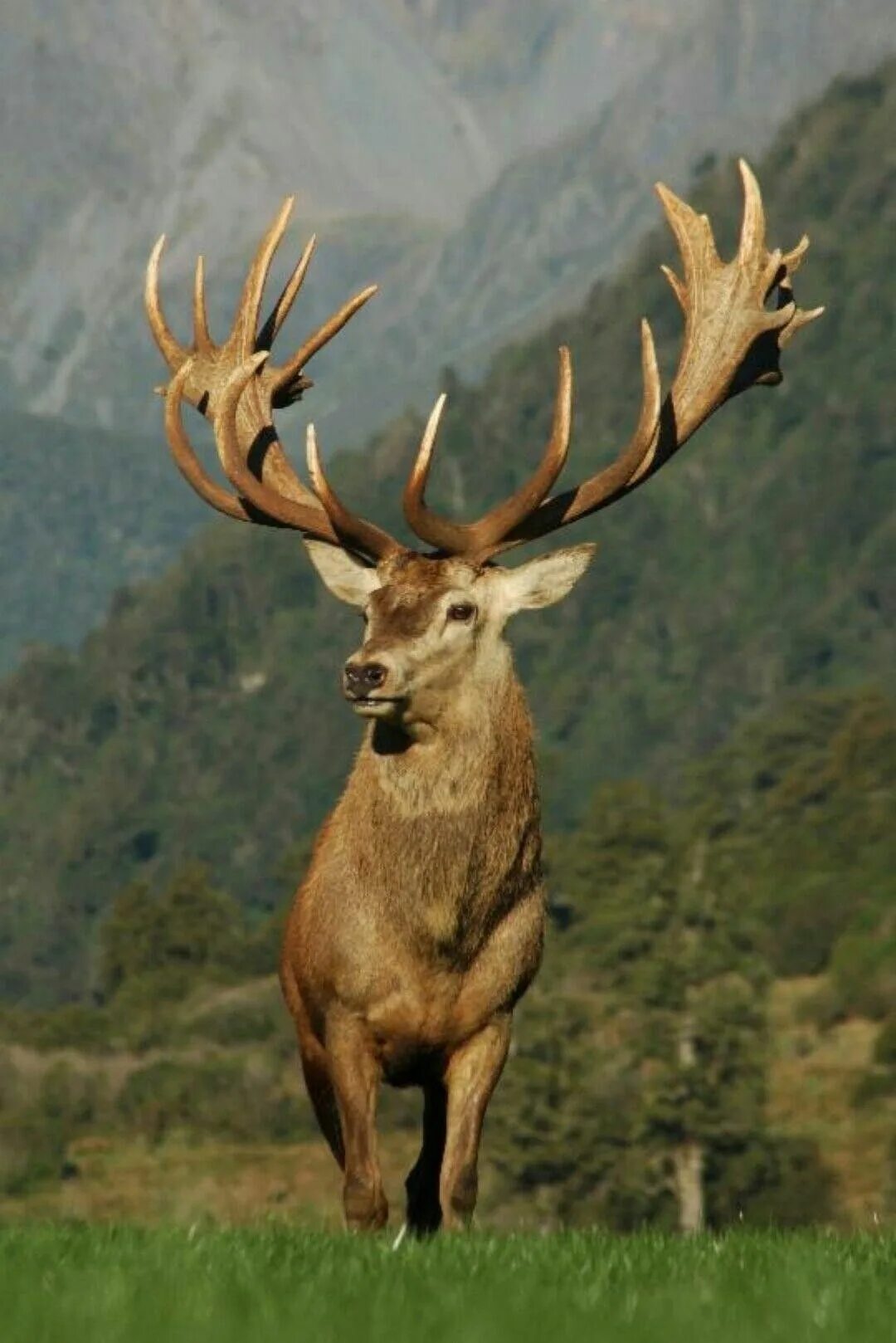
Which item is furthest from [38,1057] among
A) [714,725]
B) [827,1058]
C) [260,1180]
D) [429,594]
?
[714,725]

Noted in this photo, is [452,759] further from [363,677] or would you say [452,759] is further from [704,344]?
[704,344]

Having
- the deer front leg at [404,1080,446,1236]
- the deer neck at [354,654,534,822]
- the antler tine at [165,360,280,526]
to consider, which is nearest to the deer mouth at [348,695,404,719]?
the deer neck at [354,654,534,822]

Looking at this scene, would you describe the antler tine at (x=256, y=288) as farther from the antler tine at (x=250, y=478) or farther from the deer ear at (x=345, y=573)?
the deer ear at (x=345, y=573)

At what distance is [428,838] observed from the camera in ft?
42.5

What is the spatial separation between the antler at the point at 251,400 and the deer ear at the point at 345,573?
0.23ft

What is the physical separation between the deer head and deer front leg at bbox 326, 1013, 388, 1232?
4.12 ft

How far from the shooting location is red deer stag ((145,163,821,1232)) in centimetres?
1266

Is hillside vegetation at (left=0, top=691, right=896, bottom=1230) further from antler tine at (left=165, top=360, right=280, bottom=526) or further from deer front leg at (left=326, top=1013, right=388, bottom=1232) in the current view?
deer front leg at (left=326, top=1013, right=388, bottom=1232)

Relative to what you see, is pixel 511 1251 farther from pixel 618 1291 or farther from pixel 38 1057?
pixel 38 1057

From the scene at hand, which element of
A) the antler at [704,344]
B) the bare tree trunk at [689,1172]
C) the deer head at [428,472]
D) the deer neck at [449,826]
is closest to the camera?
the deer neck at [449,826]

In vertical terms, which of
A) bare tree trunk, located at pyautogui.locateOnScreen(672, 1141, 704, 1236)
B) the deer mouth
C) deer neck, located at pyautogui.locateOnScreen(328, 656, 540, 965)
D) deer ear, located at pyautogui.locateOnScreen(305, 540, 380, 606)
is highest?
deer ear, located at pyautogui.locateOnScreen(305, 540, 380, 606)

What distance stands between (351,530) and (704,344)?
280cm

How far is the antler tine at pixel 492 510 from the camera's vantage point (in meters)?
13.3

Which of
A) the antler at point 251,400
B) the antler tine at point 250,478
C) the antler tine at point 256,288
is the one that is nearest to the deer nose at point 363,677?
the antler at point 251,400
